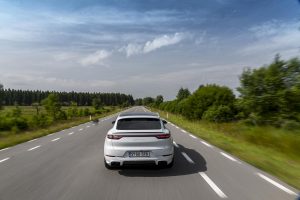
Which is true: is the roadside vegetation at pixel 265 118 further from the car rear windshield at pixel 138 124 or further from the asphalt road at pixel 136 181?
the car rear windshield at pixel 138 124

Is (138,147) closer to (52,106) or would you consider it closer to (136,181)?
(136,181)

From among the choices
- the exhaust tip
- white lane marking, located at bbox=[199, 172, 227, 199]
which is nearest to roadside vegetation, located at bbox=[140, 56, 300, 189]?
white lane marking, located at bbox=[199, 172, 227, 199]

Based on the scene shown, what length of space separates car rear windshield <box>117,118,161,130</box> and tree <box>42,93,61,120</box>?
32724 mm

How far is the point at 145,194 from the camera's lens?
615 centimetres

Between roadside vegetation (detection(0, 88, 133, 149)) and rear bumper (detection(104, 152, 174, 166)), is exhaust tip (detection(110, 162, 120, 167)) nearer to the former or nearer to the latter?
rear bumper (detection(104, 152, 174, 166))

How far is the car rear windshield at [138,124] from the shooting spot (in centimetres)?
853

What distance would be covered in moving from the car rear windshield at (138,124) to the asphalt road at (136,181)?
1.06m

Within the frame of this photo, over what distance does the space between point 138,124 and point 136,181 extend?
1.73m

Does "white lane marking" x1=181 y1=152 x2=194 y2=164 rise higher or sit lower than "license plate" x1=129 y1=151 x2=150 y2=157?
lower

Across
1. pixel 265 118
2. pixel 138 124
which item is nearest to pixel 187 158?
pixel 138 124

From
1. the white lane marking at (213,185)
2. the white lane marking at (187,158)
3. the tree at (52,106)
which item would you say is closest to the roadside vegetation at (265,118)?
the white lane marking at (187,158)

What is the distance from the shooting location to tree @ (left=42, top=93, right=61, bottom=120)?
40134 mm

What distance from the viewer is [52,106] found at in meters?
40.1

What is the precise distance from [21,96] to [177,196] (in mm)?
180365
